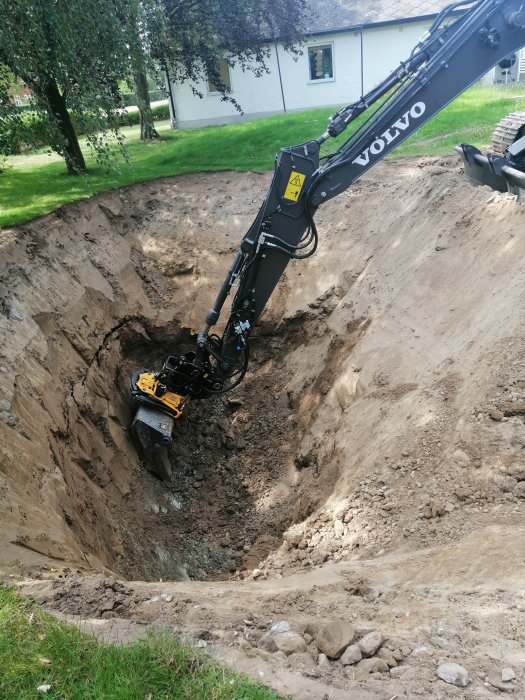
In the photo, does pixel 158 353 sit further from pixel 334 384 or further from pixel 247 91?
pixel 247 91

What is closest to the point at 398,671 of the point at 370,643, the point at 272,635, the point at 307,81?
the point at 370,643

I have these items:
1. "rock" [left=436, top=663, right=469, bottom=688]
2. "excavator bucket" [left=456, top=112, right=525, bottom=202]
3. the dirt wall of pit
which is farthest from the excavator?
"rock" [left=436, top=663, right=469, bottom=688]

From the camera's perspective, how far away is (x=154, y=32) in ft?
28.2

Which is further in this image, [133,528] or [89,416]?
[89,416]

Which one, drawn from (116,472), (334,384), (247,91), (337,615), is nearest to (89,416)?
(116,472)

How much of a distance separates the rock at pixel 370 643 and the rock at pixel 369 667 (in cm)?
6

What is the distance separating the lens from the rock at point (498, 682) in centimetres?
307

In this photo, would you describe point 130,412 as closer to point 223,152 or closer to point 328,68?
point 223,152

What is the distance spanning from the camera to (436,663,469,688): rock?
3105 millimetres

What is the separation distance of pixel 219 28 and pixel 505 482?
13.4 m

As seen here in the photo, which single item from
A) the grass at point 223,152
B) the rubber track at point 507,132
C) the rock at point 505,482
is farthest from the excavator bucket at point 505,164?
the rock at point 505,482

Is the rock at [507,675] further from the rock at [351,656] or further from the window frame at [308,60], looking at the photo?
the window frame at [308,60]

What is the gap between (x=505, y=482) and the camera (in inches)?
192

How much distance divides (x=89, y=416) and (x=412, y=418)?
3889 mm
